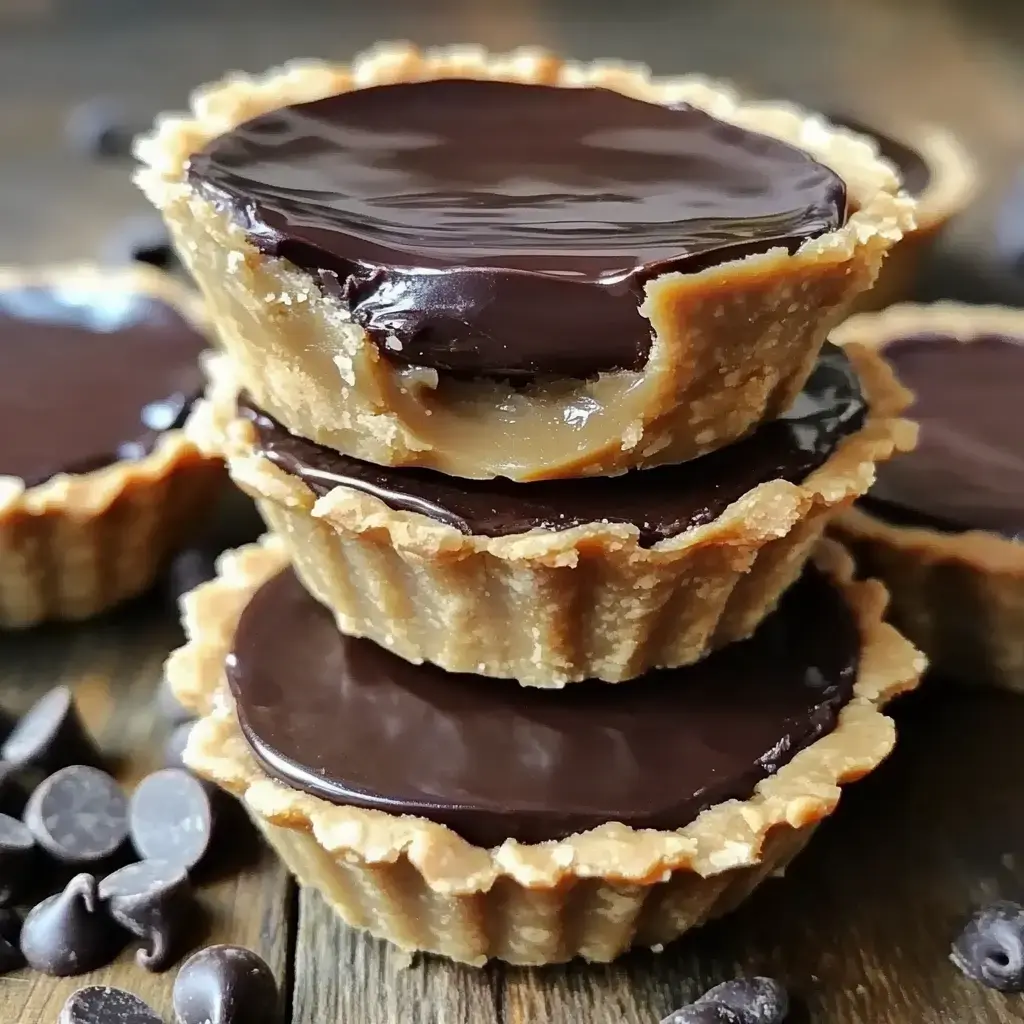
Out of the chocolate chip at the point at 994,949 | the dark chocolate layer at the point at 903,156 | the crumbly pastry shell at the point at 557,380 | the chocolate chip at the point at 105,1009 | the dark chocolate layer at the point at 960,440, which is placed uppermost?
the crumbly pastry shell at the point at 557,380

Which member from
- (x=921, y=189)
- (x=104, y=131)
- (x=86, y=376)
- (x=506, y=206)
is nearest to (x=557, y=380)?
(x=506, y=206)

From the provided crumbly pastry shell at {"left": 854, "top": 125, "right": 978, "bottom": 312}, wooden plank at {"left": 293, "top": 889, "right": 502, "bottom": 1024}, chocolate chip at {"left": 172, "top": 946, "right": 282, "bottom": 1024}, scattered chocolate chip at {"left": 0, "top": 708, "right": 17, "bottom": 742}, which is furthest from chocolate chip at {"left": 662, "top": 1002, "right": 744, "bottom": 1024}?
crumbly pastry shell at {"left": 854, "top": 125, "right": 978, "bottom": 312}

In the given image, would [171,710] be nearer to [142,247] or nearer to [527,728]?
[527,728]

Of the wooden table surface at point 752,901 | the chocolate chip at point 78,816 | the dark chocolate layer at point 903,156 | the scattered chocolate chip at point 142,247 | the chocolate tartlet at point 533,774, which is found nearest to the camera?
the chocolate tartlet at point 533,774

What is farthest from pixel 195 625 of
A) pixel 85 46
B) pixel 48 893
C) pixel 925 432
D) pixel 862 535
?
pixel 85 46

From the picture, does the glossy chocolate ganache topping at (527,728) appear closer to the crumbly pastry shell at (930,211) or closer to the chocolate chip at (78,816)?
the chocolate chip at (78,816)

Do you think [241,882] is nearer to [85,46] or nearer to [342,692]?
[342,692]

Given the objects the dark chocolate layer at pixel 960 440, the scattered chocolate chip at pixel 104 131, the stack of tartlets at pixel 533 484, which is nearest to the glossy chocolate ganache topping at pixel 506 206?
the stack of tartlets at pixel 533 484
